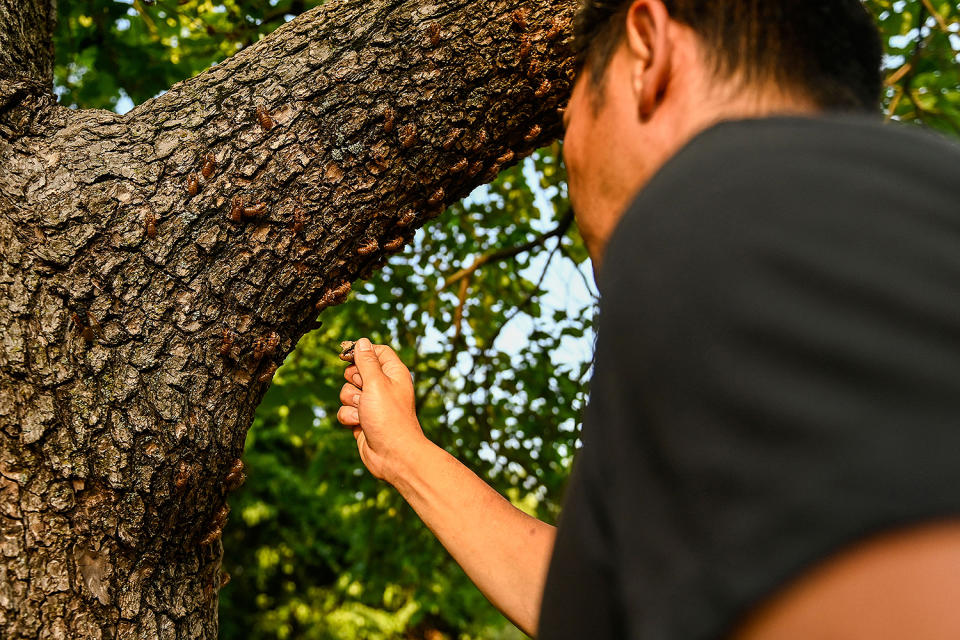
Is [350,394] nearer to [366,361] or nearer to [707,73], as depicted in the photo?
[366,361]

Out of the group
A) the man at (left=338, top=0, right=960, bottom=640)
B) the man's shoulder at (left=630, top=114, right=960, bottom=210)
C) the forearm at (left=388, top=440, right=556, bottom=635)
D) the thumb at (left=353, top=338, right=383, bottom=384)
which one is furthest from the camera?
the thumb at (left=353, top=338, right=383, bottom=384)

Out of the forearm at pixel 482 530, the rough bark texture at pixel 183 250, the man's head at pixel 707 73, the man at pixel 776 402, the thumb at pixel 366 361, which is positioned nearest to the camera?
the man at pixel 776 402

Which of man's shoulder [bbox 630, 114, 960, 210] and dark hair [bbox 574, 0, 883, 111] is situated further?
dark hair [bbox 574, 0, 883, 111]

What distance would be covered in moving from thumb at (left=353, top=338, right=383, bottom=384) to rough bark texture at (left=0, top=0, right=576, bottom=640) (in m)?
0.23

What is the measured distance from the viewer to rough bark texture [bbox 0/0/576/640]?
6.43 ft

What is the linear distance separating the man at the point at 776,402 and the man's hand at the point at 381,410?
1525 millimetres

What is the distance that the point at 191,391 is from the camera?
7.08 feet

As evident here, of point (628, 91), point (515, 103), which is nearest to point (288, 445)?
point (515, 103)

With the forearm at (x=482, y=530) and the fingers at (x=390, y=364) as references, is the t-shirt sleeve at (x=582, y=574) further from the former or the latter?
the fingers at (x=390, y=364)

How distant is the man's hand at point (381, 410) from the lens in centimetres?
247

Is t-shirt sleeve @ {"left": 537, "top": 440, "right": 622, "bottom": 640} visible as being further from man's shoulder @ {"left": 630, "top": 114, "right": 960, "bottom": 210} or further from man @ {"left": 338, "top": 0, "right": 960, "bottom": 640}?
man's shoulder @ {"left": 630, "top": 114, "right": 960, "bottom": 210}

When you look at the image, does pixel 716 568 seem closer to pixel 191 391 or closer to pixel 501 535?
pixel 501 535

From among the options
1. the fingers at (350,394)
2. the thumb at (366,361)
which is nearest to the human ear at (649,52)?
the thumb at (366,361)

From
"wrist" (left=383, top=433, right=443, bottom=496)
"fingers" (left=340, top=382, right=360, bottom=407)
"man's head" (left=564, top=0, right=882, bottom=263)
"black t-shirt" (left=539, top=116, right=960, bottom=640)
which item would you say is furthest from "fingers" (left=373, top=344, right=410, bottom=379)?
"black t-shirt" (left=539, top=116, right=960, bottom=640)
